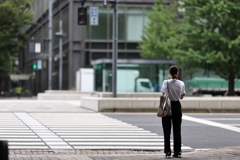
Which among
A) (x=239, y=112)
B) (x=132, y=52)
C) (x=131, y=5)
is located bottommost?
(x=239, y=112)

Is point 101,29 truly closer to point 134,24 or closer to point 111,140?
point 134,24

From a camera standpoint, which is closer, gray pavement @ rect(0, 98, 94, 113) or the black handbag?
the black handbag

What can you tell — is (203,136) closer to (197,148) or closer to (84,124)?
(197,148)

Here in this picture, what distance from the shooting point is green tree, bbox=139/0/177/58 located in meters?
50.0

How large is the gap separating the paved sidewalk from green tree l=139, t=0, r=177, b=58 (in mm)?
38017

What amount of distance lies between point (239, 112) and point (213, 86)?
31.9 metres

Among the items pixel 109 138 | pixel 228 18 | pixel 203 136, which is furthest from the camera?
pixel 228 18

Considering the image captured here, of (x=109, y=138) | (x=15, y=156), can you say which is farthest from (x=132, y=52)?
(x=15, y=156)

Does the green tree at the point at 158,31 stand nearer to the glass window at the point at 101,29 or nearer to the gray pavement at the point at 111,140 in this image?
the glass window at the point at 101,29

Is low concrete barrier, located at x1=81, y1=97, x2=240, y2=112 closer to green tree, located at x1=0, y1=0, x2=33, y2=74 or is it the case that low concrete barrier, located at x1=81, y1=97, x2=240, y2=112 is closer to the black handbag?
the black handbag

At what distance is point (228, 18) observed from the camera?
38281mm

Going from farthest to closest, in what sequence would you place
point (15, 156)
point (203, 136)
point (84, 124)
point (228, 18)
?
point (228, 18) < point (84, 124) < point (203, 136) < point (15, 156)

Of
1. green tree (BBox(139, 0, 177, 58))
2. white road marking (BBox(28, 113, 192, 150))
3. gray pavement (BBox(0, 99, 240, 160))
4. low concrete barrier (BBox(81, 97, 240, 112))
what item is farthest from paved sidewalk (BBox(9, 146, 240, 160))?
green tree (BBox(139, 0, 177, 58))

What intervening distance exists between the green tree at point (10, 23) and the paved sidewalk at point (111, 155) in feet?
139
